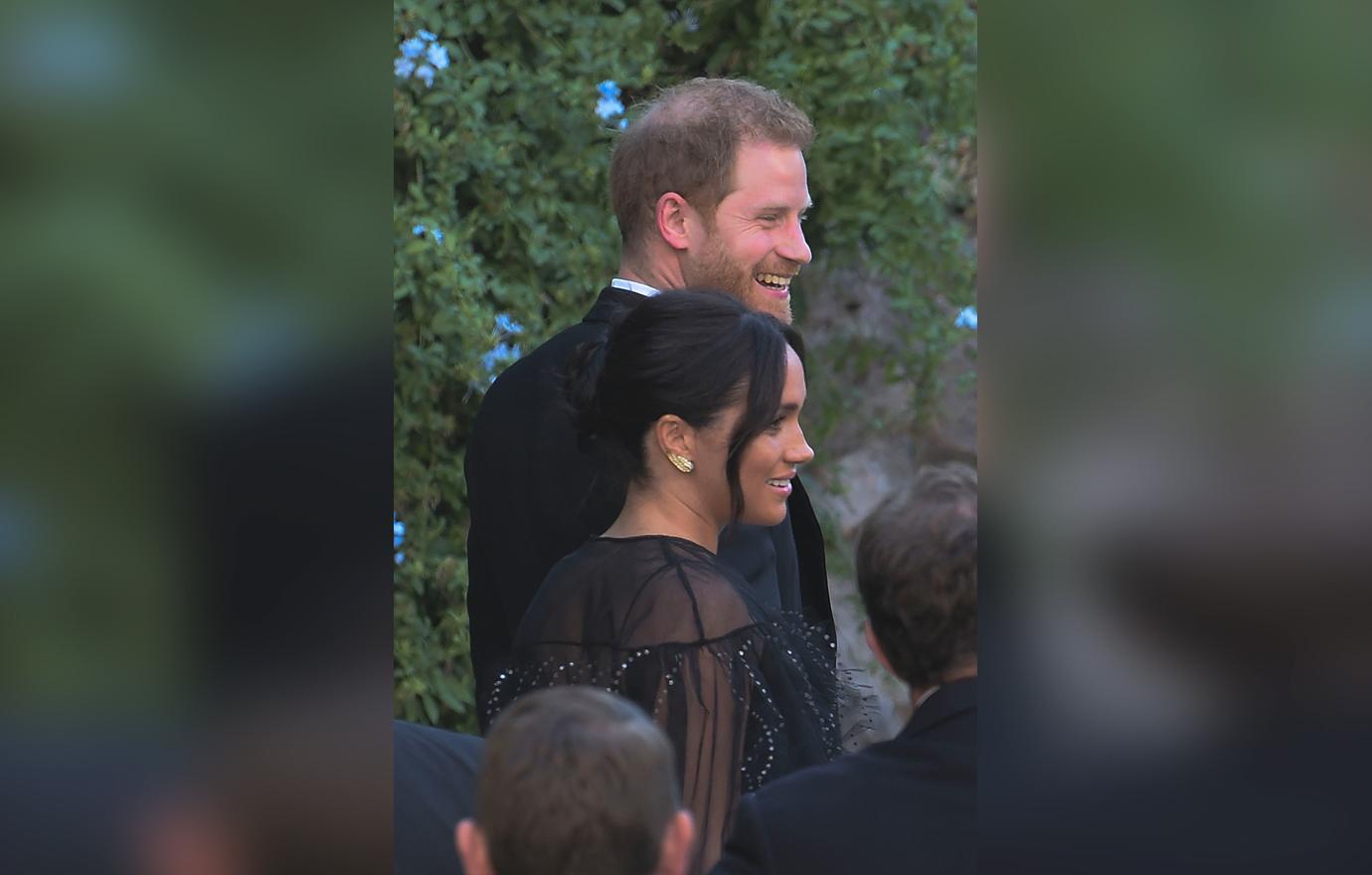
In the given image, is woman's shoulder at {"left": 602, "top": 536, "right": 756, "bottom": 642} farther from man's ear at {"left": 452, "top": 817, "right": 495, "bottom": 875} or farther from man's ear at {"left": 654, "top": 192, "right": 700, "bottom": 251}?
man's ear at {"left": 654, "top": 192, "right": 700, "bottom": 251}

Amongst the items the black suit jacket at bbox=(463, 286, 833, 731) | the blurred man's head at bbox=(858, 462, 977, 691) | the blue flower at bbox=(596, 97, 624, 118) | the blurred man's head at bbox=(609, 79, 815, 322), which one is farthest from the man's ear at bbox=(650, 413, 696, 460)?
the blue flower at bbox=(596, 97, 624, 118)

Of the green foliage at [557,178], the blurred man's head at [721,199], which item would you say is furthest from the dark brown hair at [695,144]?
the green foliage at [557,178]

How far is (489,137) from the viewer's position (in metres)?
3.90

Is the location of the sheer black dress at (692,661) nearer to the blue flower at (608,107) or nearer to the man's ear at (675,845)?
the man's ear at (675,845)

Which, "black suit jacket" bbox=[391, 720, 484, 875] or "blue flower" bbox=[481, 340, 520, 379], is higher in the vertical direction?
"blue flower" bbox=[481, 340, 520, 379]

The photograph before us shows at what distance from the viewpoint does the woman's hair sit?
2.05 meters

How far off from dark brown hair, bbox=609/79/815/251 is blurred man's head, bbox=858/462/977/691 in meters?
1.02

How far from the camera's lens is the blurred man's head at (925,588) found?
5.55 ft

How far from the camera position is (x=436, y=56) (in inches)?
147

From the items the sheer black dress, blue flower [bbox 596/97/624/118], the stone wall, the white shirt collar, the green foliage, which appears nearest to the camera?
the sheer black dress

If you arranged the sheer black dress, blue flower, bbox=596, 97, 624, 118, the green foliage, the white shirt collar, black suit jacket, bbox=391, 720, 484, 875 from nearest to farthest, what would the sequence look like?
black suit jacket, bbox=391, 720, 484, 875, the sheer black dress, the white shirt collar, the green foliage, blue flower, bbox=596, 97, 624, 118

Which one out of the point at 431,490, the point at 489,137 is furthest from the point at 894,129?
A: the point at 431,490

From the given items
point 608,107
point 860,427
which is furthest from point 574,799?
point 860,427

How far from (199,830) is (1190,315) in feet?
2.30
